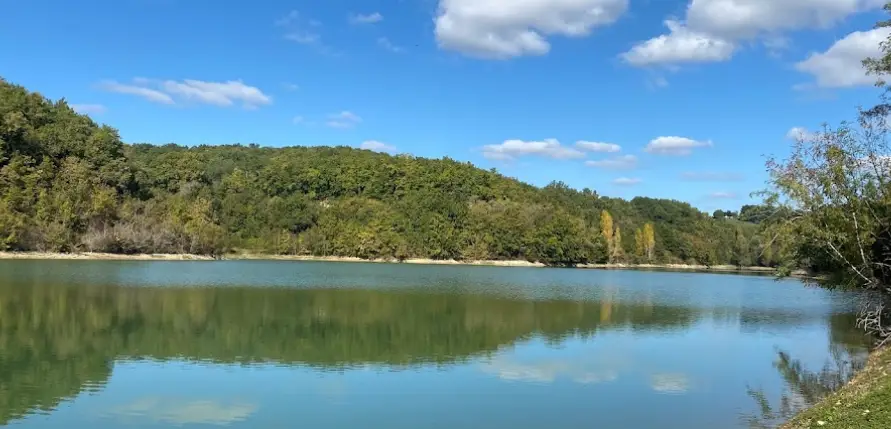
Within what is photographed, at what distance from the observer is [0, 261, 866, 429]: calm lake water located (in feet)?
37.3

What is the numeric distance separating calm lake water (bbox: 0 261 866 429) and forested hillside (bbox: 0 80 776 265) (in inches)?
1795

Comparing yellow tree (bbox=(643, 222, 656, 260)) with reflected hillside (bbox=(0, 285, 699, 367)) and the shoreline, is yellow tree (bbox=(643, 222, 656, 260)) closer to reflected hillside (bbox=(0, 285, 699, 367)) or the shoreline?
the shoreline

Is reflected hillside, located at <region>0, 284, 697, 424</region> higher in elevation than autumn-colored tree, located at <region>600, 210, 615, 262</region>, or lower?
lower

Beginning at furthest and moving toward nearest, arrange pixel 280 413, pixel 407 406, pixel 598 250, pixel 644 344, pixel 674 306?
pixel 598 250 → pixel 674 306 → pixel 644 344 → pixel 407 406 → pixel 280 413

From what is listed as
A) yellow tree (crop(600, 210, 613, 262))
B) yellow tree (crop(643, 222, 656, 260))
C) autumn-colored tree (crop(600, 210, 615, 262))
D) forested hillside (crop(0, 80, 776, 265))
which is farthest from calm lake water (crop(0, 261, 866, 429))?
yellow tree (crop(643, 222, 656, 260))

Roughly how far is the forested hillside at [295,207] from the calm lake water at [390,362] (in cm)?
4558

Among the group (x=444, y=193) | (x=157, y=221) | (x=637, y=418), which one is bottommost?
(x=637, y=418)

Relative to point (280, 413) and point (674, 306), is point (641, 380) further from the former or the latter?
point (674, 306)

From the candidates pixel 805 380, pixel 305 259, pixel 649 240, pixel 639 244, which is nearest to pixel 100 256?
pixel 305 259

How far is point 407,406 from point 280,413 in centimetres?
225

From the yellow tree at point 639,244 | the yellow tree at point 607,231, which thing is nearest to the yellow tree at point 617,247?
the yellow tree at point 607,231

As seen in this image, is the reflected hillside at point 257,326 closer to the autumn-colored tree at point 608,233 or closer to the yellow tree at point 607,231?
the yellow tree at point 607,231

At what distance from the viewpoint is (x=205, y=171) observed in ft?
373

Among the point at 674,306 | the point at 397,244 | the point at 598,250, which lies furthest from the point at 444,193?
the point at 674,306
